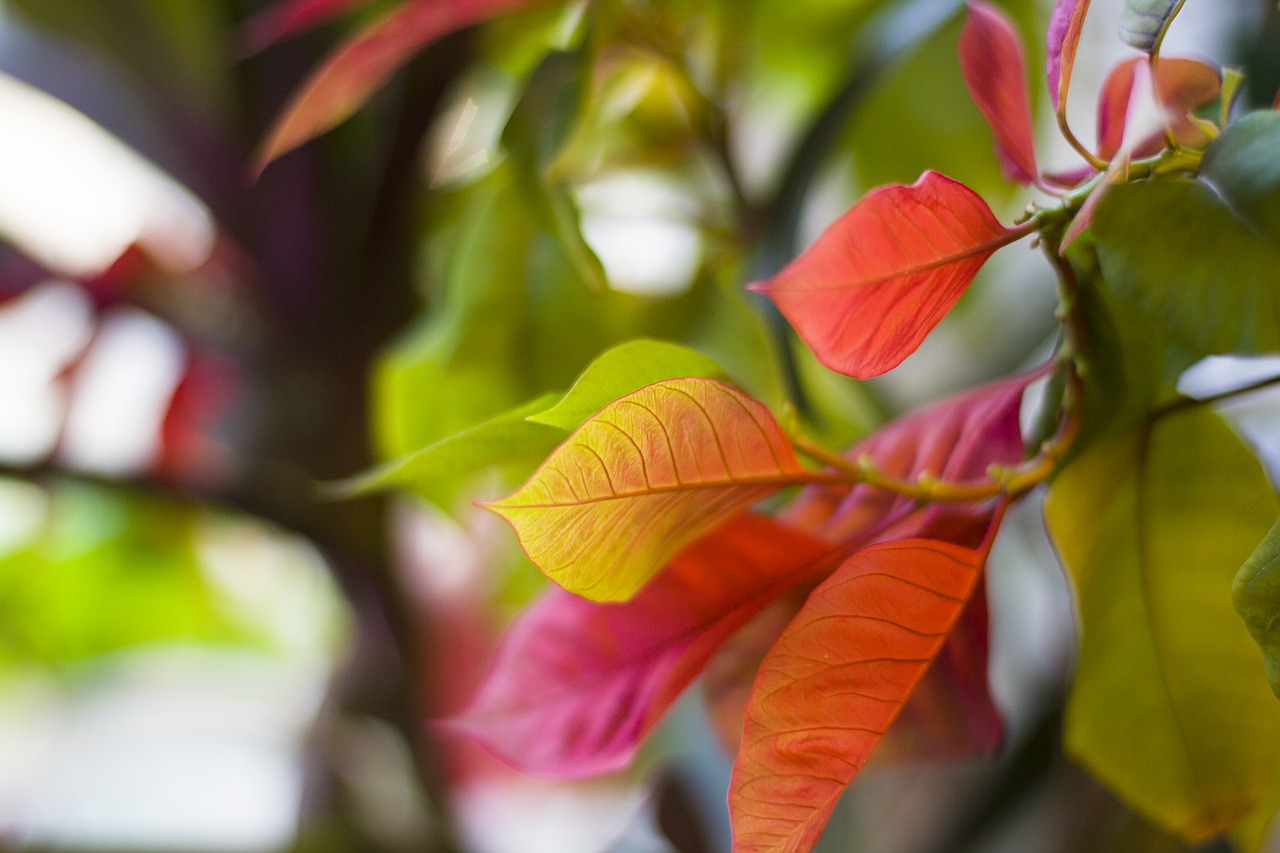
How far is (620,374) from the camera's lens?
5.4 inches

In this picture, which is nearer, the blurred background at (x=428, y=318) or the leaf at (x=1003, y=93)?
the leaf at (x=1003, y=93)

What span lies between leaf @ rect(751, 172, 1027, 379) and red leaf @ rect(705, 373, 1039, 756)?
41mm

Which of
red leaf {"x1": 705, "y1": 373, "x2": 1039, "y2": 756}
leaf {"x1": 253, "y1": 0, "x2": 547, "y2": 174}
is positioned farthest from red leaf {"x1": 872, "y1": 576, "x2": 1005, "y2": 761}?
leaf {"x1": 253, "y1": 0, "x2": 547, "y2": 174}

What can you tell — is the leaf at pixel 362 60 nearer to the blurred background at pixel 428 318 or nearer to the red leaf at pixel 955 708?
the blurred background at pixel 428 318

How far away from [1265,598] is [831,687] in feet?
0.19

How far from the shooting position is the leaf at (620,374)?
134 millimetres

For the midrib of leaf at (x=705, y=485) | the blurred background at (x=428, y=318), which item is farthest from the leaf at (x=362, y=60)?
the midrib of leaf at (x=705, y=485)

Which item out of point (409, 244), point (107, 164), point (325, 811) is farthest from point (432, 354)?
point (107, 164)

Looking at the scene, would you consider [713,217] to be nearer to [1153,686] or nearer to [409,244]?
[409,244]

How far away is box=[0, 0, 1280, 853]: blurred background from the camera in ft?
0.90

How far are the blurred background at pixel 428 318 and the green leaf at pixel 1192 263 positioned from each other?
80 mm

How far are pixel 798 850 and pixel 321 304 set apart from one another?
0.29m

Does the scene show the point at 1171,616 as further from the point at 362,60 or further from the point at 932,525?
the point at 362,60

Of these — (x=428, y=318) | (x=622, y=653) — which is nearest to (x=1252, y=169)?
(x=622, y=653)
